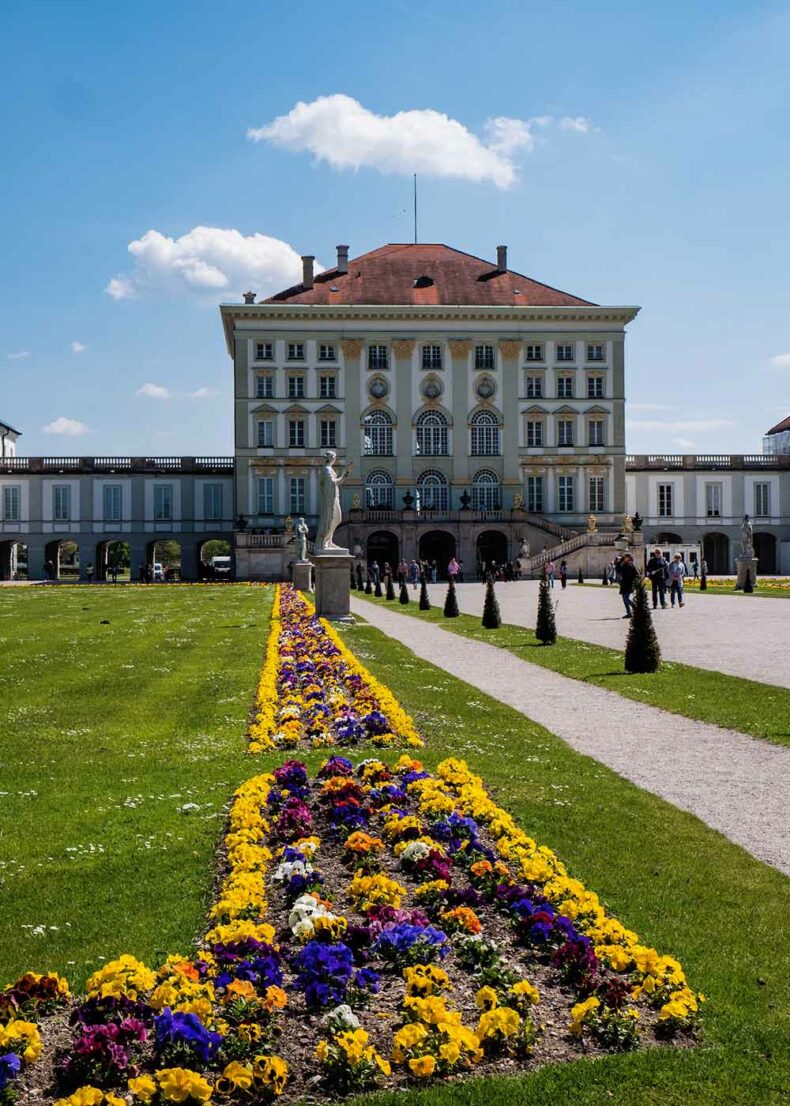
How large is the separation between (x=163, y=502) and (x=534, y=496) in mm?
23584

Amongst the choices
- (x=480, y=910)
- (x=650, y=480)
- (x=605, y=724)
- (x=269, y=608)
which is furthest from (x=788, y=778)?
(x=650, y=480)

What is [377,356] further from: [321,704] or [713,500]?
[321,704]

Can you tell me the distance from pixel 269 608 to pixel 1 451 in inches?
2071

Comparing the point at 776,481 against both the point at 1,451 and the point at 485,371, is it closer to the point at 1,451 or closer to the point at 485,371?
the point at 485,371

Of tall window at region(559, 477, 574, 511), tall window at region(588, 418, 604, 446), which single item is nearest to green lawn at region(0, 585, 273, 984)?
tall window at region(559, 477, 574, 511)

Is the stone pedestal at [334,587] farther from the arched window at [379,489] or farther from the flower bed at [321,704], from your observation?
the arched window at [379,489]

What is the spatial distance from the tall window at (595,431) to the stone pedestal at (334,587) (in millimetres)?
44864

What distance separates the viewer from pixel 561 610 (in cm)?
3347

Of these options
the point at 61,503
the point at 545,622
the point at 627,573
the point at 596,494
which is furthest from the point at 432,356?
the point at 545,622

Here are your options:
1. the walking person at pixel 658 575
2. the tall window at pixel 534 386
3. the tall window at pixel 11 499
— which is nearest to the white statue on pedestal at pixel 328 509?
the walking person at pixel 658 575

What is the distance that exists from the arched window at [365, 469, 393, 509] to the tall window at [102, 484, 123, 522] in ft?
52.8

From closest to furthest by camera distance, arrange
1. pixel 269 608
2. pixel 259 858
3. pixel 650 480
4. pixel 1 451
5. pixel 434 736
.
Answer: pixel 259 858, pixel 434 736, pixel 269 608, pixel 650 480, pixel 1 451

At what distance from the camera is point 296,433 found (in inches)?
2648

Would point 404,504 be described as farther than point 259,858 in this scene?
Yes
